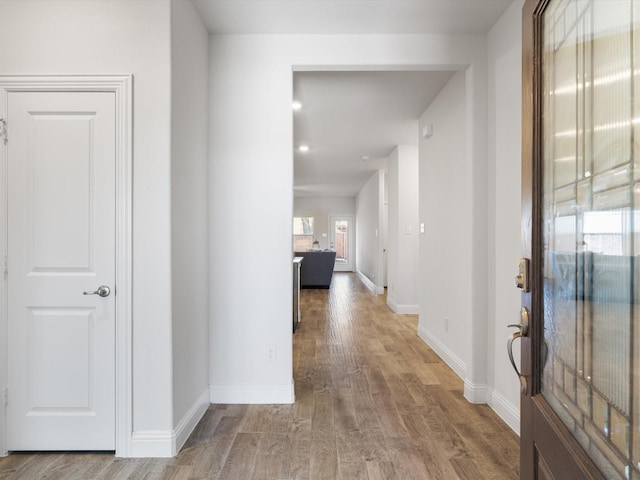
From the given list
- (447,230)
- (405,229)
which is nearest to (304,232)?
(405,229)

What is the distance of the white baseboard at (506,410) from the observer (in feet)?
7.10

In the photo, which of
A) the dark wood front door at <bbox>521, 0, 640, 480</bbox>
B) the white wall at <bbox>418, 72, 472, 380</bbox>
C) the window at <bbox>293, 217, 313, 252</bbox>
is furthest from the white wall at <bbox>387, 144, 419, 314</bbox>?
the window at <bbox>293, 217, 313, 252</bbox>

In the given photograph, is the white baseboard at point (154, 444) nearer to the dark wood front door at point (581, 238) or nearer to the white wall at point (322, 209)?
the dark wood front door at point (581, 238)

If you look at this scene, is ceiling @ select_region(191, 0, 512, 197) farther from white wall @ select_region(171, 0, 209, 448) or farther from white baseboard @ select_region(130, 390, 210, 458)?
white baseboard @ select_region(130, 390, 210, 458)

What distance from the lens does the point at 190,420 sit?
2.17 meters

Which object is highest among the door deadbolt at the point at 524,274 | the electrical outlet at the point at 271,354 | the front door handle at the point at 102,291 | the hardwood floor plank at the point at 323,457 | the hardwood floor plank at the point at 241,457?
the door deadbolt at the point at 524,274

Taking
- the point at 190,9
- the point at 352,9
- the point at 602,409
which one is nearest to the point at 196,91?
the point at 190,9

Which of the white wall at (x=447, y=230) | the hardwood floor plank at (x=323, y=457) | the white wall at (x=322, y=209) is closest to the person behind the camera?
the hardwood floor plank at (x=323, y=457)

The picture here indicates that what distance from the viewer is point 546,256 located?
0.96m

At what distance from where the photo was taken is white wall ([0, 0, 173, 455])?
192 cm

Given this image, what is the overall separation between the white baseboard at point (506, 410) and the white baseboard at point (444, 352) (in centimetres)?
43

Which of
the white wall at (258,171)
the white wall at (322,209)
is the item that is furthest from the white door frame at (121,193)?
the white wall at (322,209)

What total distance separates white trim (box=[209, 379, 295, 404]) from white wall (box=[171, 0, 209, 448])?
0.08 m

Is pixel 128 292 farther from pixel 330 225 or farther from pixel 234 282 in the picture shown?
pixel 330 225
